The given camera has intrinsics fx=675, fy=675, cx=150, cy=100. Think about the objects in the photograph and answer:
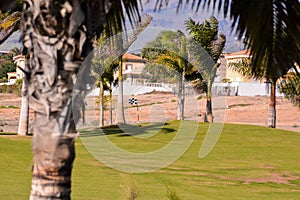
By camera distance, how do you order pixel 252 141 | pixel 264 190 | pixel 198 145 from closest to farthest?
pixel 264 190, pixel 198 145, pixel 252 141

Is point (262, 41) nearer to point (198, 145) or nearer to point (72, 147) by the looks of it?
point (72, 147)

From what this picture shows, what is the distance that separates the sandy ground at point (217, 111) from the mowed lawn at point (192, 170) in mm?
19554

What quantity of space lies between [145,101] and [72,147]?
71450mm

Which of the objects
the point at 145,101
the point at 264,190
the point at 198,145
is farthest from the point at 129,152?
the point at 145,101

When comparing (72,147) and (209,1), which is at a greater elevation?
(209,1)

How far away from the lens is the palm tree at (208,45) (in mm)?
41281

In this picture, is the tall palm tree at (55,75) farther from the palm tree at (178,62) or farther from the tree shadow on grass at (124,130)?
the palm tree at (178,62)

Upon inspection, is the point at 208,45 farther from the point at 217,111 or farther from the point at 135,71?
the point at 135,71

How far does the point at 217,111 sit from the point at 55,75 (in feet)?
194

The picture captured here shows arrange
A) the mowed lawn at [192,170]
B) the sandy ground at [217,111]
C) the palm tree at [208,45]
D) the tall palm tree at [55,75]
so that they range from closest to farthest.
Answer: the tall palm tree at [55,75]
the mowed lawn at [192,170]
the palm tree at [208,45]
the sandy ground at [217,111]

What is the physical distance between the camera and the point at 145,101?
7788 centimetres

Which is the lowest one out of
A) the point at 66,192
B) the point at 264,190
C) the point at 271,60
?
the point at 264,190

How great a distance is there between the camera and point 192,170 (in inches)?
853

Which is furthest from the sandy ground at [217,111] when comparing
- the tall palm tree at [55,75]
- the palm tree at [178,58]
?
the tall palm tree at [55,75]
